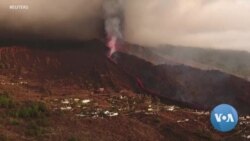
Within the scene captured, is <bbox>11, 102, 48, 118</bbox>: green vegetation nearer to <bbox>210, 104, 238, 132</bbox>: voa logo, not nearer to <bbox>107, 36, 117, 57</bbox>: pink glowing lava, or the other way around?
<bbox>210, 104, 238, 132</bbox>: voa logo

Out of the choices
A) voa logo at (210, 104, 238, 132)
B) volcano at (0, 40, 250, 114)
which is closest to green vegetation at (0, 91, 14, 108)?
volcano at (0, 40, 250, 114)

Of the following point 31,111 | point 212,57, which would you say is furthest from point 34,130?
point 212,57

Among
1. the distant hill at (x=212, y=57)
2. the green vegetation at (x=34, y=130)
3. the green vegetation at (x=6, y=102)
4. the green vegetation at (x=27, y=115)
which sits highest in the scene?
the distant hill at (x=212, y=57)

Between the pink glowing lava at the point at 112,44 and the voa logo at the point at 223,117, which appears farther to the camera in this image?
the pink glowing lava at the point at 112,44

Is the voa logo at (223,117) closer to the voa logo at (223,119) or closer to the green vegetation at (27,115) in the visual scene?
the voa logo at (223,119)

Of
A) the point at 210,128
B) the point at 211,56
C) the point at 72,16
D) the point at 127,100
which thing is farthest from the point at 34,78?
the point at 211,56

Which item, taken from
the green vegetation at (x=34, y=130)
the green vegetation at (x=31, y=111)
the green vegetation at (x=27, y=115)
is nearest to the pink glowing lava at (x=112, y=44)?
the green vegetation at (x=27, y=115)
